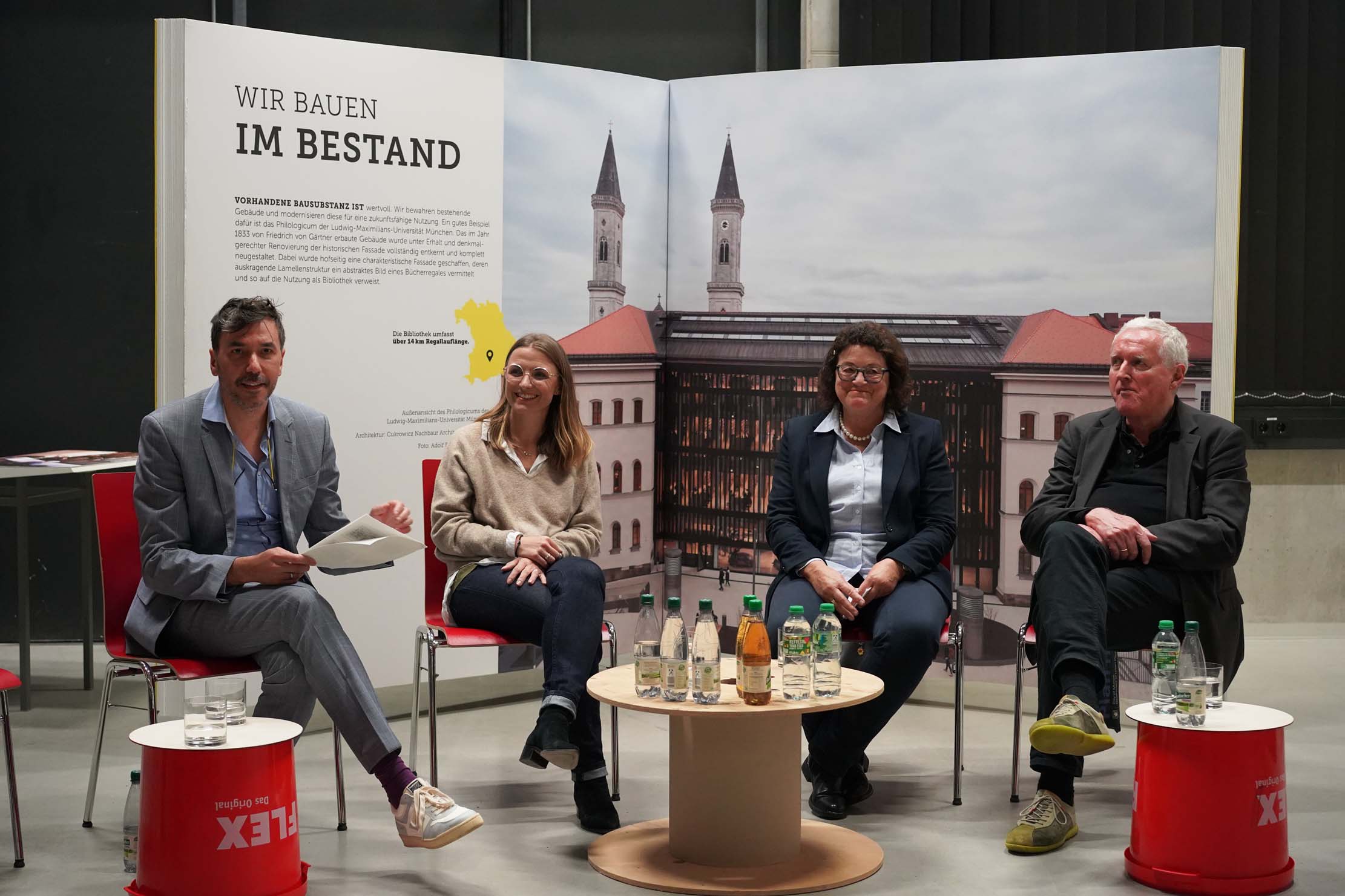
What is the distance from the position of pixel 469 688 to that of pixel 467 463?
4.59 feet

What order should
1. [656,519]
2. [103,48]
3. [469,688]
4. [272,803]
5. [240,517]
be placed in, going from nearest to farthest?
1. [272,803]
2. [240,517]
3. [469,688]
4. [656,519]
5. [103,48]

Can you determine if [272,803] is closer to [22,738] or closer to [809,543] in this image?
[809,543]

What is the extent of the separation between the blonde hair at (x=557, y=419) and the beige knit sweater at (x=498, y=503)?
4cm

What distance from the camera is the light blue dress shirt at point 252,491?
3.60 meters

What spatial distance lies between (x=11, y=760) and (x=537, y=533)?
146cm

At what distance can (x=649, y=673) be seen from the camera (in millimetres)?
3285

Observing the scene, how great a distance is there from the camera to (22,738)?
15.3ft

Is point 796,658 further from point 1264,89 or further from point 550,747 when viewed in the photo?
point 1264,89

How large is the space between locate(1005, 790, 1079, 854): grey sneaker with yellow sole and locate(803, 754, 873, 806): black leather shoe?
0.47 meters

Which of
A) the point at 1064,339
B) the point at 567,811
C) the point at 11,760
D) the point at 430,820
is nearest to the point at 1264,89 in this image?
the point at 1064,339

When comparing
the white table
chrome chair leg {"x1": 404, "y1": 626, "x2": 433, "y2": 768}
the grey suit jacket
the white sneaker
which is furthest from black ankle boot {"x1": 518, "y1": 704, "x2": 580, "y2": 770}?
the white table

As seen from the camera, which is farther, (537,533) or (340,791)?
(537,533)

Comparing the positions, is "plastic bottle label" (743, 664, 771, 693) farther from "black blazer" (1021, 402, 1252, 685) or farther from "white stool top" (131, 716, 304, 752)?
"black blazer" (1021, 402, 1252, 685)

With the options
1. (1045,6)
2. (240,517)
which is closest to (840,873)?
(240,517)
